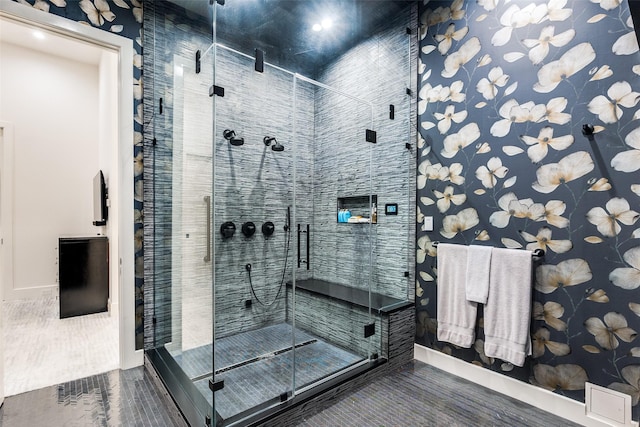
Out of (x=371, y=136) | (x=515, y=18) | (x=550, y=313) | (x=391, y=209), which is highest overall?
(x=515, y=18)

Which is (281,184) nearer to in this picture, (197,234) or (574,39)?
(197,234)

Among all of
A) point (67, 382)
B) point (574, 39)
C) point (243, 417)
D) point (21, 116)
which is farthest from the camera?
point (21, 116)

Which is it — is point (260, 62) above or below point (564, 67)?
above

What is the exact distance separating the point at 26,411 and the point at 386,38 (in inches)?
145

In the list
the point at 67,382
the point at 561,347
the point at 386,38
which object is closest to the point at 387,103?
the point at 386,38

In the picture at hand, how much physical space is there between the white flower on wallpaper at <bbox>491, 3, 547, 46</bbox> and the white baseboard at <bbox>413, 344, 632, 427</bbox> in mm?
2297

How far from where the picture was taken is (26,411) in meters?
1.88

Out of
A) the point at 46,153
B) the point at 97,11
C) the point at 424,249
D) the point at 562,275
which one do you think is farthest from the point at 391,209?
the point at 46,153

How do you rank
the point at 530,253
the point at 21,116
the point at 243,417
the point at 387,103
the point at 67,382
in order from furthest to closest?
the point at 21,116 < the point at 387,103 < the point at 67,382 < the point at 530,253 < the point at 243,417

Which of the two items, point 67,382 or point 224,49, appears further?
point 67,382

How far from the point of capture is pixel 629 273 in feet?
5.59

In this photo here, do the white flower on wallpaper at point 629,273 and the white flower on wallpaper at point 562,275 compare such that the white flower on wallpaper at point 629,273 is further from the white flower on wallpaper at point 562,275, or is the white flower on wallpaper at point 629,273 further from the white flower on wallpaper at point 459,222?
the white flower on wallpaper at point 459,222

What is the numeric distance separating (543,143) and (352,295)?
173cm

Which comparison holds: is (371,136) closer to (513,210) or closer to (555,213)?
(513,210)
